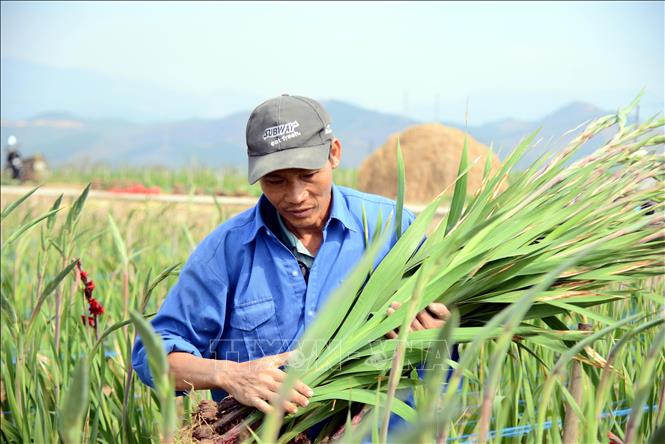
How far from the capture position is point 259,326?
1810mm

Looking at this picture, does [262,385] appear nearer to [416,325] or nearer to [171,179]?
[416,325]

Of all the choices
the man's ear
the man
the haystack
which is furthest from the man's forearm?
the haystack

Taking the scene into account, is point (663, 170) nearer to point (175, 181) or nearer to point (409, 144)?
point (409, 144)

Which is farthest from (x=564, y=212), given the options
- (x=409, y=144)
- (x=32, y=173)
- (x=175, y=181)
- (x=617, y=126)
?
(x=32, y=173)

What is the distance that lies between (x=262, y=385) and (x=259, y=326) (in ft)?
1.34

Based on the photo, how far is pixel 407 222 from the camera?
1834mm

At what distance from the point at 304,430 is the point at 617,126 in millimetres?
825

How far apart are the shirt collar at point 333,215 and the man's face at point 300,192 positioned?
0.02m

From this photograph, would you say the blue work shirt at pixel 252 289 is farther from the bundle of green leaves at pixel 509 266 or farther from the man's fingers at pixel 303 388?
the man's fingers at pixel 303 388

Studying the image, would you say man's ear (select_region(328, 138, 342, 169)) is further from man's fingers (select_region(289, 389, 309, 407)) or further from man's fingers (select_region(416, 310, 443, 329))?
man's fingers (select_region(289, 389, 309, 407))

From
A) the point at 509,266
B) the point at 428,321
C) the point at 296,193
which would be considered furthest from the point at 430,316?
the point at 296,193

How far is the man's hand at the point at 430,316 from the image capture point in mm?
1415

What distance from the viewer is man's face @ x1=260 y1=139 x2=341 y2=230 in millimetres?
1737

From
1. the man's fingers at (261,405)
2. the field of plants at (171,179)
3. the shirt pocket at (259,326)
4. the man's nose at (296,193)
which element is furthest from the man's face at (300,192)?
the field of plants at (171,179)
